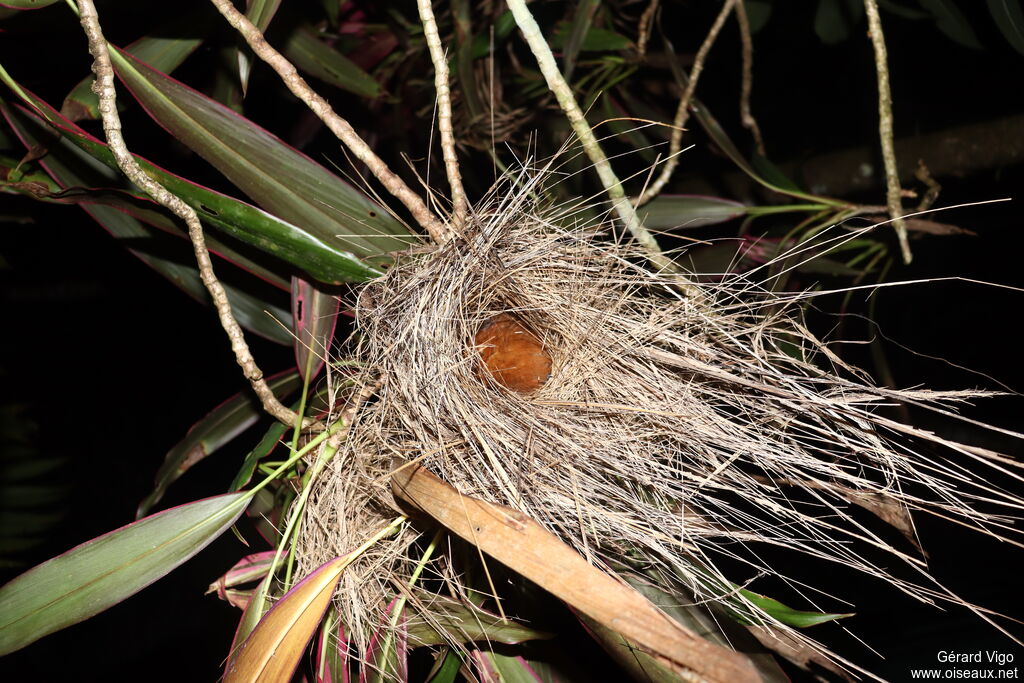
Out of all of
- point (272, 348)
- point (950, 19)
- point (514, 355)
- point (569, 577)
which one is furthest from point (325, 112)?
point (950, 19)

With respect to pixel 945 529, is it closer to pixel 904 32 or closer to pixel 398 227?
pixel 904 32

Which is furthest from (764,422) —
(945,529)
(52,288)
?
(52,288)

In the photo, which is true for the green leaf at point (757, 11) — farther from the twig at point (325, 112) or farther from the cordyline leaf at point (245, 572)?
the cordyline leaf at point (245, 572)

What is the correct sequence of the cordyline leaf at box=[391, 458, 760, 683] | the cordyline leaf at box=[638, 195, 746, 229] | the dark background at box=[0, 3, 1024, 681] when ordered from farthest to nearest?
the dark background at box=[0, 3, 1024, 681] < the cordyline leaf at box=[638, 195, 746, 229] < the cordyline leaf at box=[391, 458, 760, 683]

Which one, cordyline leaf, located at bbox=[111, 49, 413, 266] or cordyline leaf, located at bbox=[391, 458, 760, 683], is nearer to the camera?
cordyline leaf, located at bbox=[391, 458, 760, 683]

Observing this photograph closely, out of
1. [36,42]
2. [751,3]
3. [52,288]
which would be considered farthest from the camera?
[52,288]

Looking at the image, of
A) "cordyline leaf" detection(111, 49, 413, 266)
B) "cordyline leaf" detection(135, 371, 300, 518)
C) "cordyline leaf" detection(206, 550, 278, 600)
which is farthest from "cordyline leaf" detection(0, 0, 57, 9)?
"cordyline leaf" detection(206, 550, 278, 600)

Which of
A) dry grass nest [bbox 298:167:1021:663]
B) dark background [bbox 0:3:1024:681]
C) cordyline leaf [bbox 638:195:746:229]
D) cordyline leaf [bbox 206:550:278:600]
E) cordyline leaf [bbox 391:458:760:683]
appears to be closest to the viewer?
cordyline leaf [bbox 391:458:760:683]

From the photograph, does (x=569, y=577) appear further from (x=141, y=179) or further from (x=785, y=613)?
(x=141, y=179)

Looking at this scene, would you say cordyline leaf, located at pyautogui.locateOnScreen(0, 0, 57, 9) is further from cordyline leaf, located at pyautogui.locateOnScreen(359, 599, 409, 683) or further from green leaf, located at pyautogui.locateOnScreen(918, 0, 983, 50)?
green leaf, located at pyautogui.locateOnScreen(918, 0, 983, 50)
